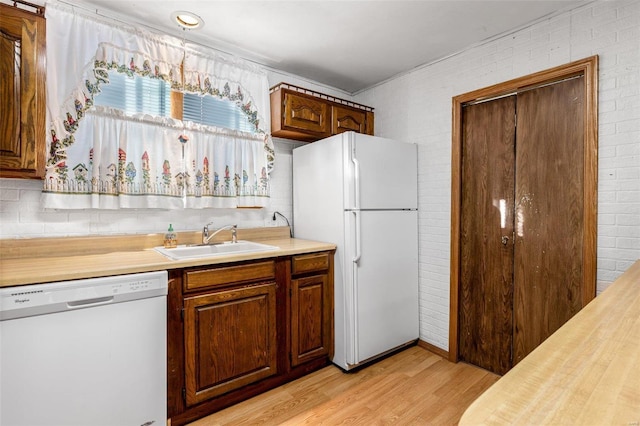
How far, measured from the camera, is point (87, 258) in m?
1.85

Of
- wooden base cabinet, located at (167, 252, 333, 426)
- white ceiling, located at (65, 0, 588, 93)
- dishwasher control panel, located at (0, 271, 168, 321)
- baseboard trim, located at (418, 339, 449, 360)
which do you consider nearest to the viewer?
dishwasher control panel, located at (0, 271, 168, 321)

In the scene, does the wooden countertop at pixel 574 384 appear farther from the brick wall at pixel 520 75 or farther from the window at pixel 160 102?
the window at pixel 160 102

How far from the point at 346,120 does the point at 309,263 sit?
146 cm

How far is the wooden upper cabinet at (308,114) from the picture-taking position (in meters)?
2.68

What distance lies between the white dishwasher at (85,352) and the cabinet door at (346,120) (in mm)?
1947

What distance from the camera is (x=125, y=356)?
5.24 feet

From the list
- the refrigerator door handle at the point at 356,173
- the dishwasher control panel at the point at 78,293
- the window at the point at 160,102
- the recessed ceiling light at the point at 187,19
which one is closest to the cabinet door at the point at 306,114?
the window at the point at 160,102

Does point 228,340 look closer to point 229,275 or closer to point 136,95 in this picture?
point 229,275

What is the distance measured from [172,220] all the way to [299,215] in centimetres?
105

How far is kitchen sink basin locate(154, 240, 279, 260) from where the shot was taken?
7.04 feet

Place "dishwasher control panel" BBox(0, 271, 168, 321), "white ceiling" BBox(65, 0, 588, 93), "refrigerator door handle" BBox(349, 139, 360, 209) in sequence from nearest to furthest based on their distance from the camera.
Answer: "dishwasher control panel" BBox(0, 271, 168, 321)
"white ceiling" BBox(65, 0, 588, 93)
"refrigerator door handle" BBox(349, 139, 360, 209)

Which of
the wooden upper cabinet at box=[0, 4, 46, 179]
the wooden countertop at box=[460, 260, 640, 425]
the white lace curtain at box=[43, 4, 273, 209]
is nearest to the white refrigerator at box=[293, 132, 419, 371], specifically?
the white lace curtain at box=[43, 4, 273, 209]

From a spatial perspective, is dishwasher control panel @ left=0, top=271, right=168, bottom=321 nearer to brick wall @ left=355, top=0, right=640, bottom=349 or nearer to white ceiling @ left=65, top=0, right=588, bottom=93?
white ceiling @ left=65, top=0, right=588, bottom=93

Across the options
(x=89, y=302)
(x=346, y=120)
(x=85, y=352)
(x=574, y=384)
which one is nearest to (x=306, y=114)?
(x=346, y=120)
